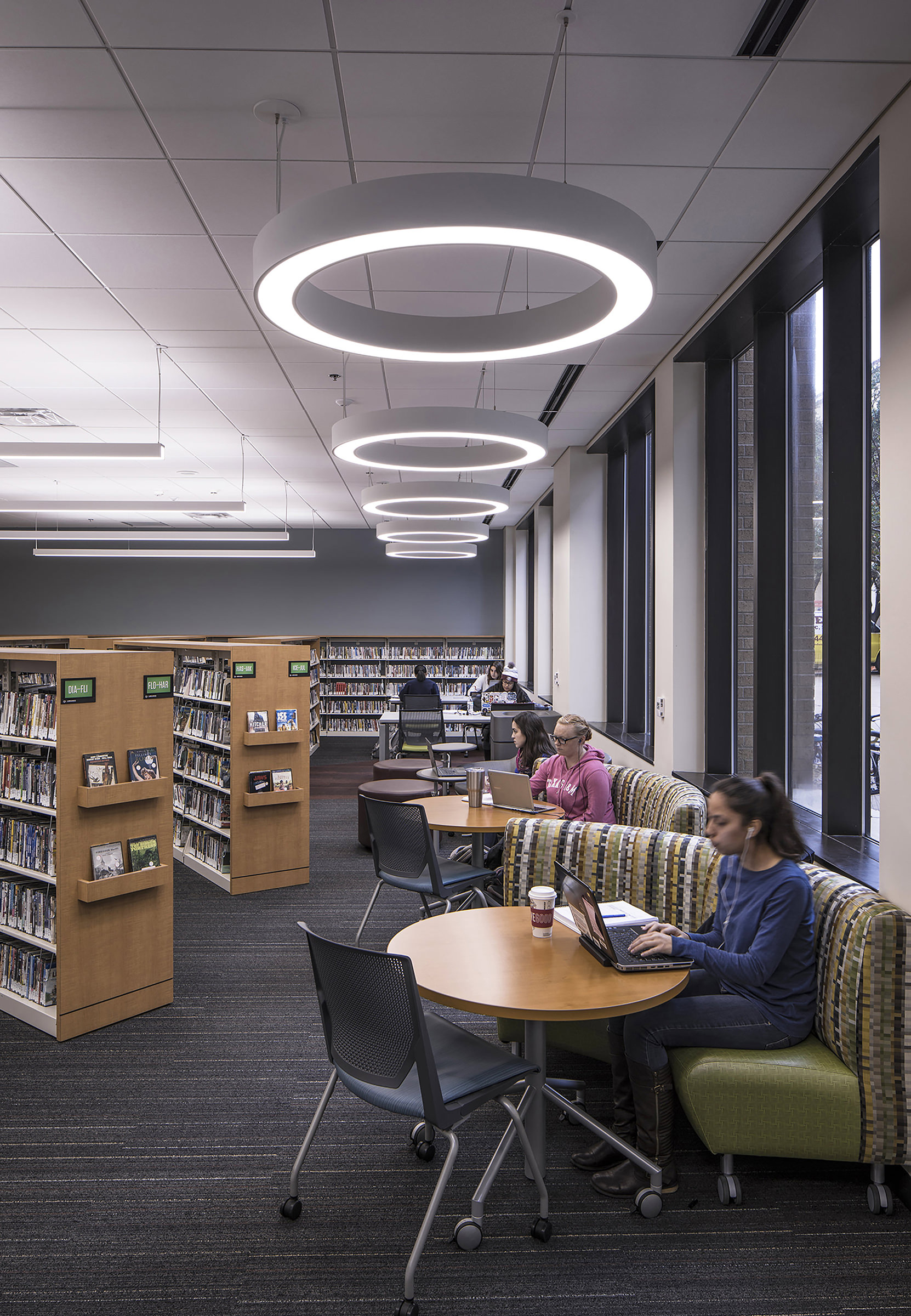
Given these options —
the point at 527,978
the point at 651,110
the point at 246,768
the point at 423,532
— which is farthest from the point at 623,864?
the point at 423,532

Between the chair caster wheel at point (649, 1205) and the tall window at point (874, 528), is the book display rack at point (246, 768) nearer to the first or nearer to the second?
the tall window at point (874, 528)

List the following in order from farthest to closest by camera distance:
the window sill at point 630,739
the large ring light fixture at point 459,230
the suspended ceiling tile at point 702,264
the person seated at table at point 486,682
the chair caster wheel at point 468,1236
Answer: the person seated at table at point 486,682 → the window sill at point 630,739 → the suspended ceiling tile at point 702,264 → the chair caster wheel at point 468,1236 → the large ring light fixture at point 459,230

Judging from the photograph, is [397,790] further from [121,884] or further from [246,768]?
[121,884]

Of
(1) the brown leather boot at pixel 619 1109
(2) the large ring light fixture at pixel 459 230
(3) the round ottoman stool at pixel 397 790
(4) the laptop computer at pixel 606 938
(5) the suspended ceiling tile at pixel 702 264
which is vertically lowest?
(1) the brown leather boot at pixel 619 1109

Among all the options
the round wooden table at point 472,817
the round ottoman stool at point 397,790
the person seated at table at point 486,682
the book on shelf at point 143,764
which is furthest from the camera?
the person seated at table at point 486,682

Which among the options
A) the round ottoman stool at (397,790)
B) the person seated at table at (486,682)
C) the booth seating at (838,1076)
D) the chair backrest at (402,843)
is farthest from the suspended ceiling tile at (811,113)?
the person seated at table at (486,682)

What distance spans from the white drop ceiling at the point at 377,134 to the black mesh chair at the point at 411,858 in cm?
275

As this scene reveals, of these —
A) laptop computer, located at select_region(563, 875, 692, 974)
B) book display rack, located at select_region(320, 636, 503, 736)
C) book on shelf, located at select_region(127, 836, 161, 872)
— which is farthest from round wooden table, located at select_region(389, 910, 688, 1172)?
book display rack, located at select_region(320, 636, 503, 736)

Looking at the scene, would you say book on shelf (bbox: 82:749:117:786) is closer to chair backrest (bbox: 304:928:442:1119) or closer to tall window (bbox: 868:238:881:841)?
chair backrest (bbox: 304:928:442:1119)

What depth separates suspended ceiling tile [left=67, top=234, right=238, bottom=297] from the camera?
396cm

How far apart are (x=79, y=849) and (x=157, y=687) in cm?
80

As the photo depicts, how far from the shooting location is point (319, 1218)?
2459 mm

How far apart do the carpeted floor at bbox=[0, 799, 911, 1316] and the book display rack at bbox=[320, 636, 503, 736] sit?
1095cm

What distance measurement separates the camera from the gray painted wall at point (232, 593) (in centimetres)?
1479
